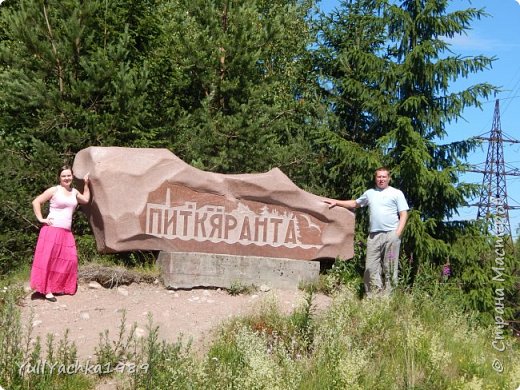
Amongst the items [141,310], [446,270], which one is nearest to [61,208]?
[141,310]

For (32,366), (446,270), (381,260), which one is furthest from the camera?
(446,270)

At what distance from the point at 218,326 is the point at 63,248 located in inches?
85.7

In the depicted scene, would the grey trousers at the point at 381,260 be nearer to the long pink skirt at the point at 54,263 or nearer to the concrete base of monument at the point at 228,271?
the concrete base of monument at the point at 228,271

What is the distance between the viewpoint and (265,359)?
446cm

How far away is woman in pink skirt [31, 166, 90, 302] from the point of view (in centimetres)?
671

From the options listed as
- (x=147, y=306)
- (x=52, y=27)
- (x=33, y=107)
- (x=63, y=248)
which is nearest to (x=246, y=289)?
(x=147, y=306)

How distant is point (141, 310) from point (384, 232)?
10.1 ft

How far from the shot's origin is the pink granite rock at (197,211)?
7406 millimetres

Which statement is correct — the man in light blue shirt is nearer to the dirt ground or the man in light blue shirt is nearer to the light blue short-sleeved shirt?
the light blue short-sleeved shirt

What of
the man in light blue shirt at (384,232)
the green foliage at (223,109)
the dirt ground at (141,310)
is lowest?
the dirt ground at (141,310)

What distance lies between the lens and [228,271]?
760 cm

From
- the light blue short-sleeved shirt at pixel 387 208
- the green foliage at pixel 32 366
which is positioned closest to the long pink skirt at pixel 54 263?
the green foliage at pixel 32 366

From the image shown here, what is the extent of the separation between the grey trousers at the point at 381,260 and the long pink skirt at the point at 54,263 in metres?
3.64

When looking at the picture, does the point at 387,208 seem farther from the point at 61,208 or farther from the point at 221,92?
the point at 221,92
